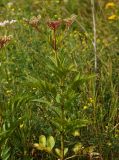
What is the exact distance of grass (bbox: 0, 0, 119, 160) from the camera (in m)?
2.27

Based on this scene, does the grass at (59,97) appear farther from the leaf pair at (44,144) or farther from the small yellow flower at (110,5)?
the small yellow flower at (110,5)

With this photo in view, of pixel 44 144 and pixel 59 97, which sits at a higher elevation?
pixel 59 97

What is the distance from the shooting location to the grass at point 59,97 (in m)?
2.27

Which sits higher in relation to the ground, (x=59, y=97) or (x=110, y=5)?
(x=59, y=97)

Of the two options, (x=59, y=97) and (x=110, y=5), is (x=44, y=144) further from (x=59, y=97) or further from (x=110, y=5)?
(x=110, y=5)

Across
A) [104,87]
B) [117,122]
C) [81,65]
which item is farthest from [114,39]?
[117,122]

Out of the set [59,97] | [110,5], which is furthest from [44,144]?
[110,5]

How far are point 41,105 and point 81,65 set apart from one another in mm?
623

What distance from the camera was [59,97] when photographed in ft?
7.50

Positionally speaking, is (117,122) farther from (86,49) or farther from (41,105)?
(86,49)

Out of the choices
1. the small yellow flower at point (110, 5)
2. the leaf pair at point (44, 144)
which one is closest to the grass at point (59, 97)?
the leaf pair at point (44, 144)

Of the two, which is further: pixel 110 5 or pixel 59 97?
pixel 110 5

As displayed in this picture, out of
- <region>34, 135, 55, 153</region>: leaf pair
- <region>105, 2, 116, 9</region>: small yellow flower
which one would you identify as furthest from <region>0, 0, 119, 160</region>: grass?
<region>105, 2, 116, 9</region>: small yellow flower

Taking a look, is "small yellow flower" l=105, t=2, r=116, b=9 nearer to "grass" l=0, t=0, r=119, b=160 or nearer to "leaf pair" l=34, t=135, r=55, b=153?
"grass" l=0, t=0, r=119, b=160
